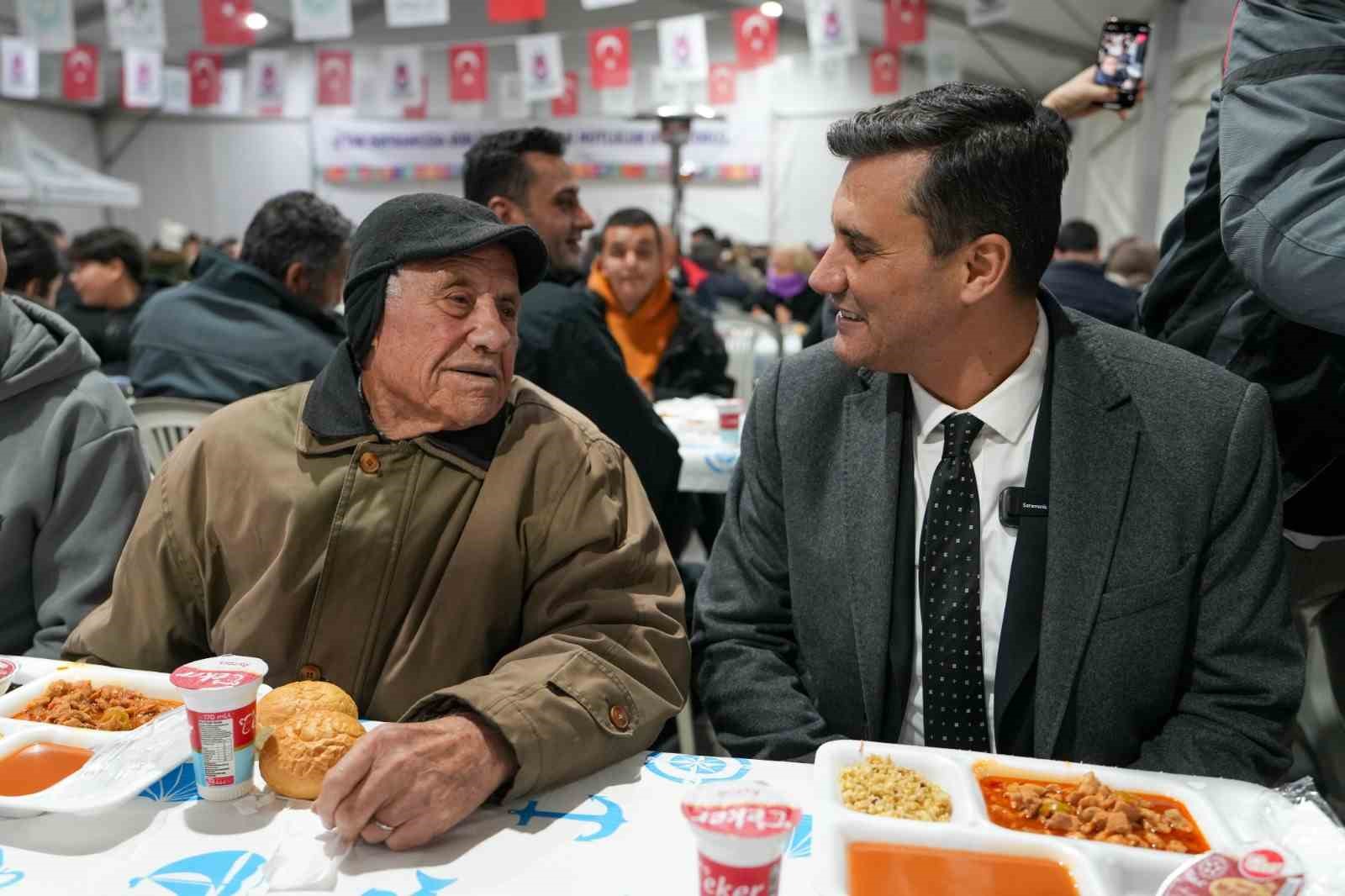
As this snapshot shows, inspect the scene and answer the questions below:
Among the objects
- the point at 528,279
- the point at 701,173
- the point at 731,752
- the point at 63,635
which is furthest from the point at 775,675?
the point at 701,173

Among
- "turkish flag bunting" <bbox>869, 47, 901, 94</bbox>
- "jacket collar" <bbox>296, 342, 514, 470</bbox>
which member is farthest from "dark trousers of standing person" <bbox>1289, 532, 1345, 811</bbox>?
"turkish flag bunting" <bbox>869, 47, 901, 94</bbox>

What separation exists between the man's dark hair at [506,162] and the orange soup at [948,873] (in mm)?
2523

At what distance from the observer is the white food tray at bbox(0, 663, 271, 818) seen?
3.79 feet

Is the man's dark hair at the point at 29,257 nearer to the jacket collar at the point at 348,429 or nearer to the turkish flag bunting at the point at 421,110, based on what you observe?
the jacket collar at the point at 348,429

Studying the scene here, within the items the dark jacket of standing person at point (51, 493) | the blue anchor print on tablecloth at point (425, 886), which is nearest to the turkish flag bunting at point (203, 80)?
the dark jacket of standing person at point (51, 493)

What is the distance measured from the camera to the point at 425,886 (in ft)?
3.57

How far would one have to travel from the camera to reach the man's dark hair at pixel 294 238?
3293 mm

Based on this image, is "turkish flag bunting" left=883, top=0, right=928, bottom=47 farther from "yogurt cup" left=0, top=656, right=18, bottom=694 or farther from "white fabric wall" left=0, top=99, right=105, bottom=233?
"white fabric wall" left=0, top=99, right=105, bottom=233

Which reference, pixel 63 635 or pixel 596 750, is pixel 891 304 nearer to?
pixel 596 750

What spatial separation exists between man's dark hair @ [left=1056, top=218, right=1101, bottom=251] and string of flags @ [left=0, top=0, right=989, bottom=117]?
3.82 m

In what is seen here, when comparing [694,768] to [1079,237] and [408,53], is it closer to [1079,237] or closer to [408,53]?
[1079,237]

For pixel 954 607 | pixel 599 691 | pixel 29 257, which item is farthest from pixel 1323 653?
pixel 29 257

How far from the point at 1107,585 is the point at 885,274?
596 mm

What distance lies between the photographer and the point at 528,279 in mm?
1684
